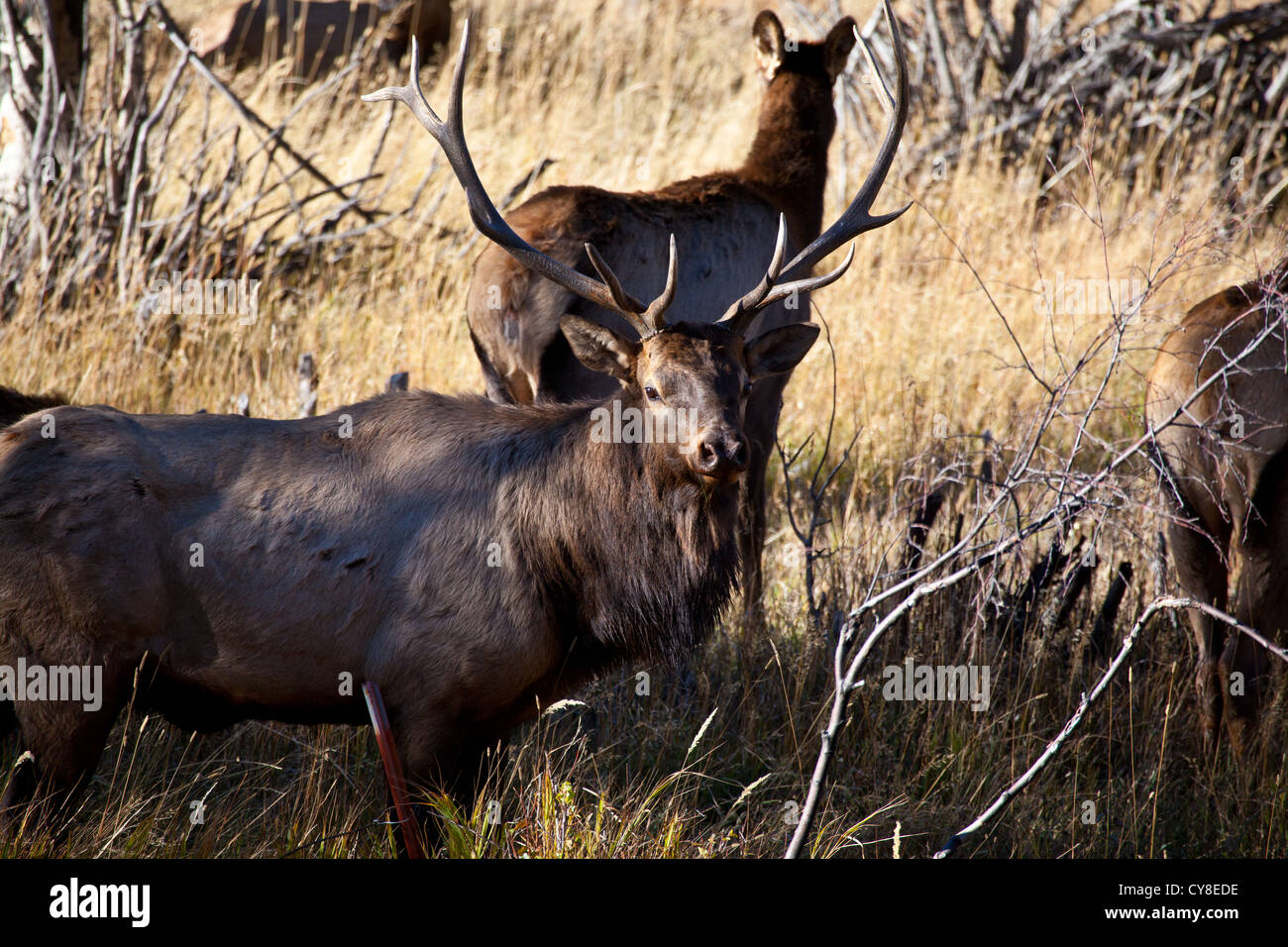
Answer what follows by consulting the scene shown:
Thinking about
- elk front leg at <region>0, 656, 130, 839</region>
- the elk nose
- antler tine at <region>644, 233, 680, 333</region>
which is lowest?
elk front leg at <region>0, 656, 130, 839</region>

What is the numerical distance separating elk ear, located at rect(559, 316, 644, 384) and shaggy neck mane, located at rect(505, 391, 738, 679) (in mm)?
298

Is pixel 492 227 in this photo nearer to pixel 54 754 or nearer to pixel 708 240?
pixel 708 240

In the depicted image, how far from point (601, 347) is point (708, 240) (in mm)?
1888

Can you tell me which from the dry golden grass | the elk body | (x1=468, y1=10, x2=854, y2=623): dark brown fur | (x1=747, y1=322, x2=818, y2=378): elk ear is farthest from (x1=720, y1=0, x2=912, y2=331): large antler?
the elk body

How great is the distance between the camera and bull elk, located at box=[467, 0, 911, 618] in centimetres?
551

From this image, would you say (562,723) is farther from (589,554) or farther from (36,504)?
(36,504)

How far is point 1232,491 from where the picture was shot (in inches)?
212

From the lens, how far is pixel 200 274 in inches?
327

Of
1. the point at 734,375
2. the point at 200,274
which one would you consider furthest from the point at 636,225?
the point at 200,274

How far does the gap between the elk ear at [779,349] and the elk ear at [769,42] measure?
3104 millimetres

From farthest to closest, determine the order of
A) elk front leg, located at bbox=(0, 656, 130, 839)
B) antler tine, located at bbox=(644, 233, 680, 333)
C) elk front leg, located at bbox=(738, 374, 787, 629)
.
Answer: elk front leg, located at bbox=(738, 374, 787, 629), antler tine, located at bbox=(644, 233, 680, 333), elk front leg, located at bbox=(0, 656, 130, 839)

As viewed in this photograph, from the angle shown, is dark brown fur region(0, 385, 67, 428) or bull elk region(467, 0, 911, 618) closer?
dark brown fur region(0, 385, 67, 428)

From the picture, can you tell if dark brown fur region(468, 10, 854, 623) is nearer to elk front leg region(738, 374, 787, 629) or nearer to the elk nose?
elk front leg region(738, 374, 787, 629)

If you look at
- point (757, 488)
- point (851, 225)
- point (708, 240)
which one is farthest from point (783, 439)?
point (851, 225)
